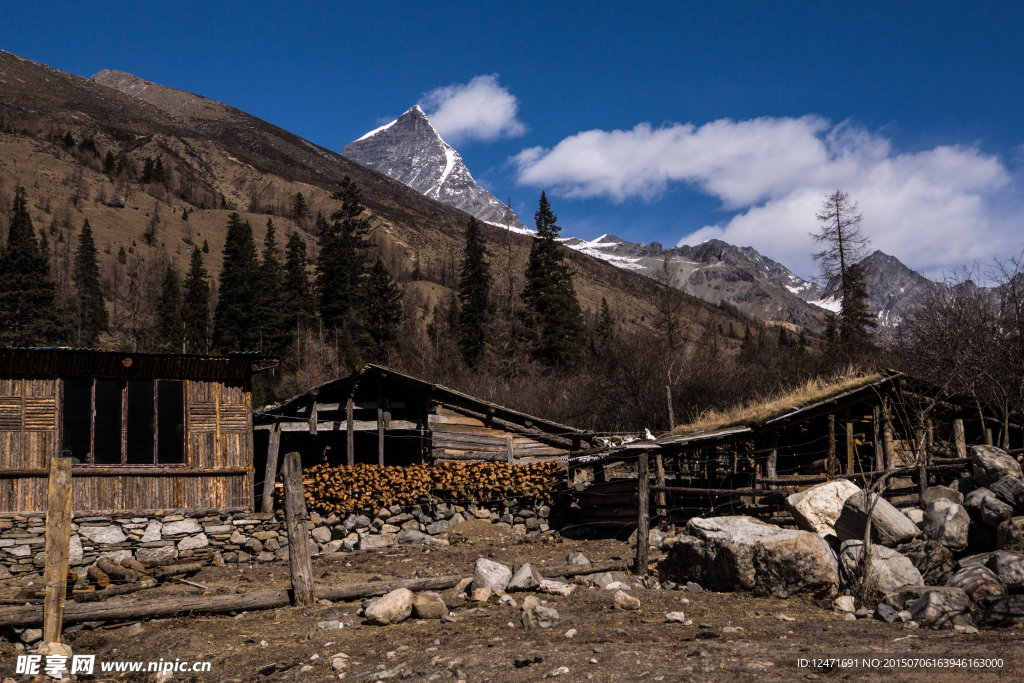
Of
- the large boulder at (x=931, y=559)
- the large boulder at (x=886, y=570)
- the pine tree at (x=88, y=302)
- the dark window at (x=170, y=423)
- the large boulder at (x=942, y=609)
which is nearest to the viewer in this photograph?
the large boulder at (x=942, y=609)

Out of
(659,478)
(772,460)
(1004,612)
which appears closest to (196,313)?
(659,478)

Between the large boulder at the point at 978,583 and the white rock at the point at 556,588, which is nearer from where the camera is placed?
the large boulder at the point at 978,583

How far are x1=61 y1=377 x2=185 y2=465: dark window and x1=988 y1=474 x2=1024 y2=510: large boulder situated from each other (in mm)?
14500

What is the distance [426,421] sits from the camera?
18.4 metres

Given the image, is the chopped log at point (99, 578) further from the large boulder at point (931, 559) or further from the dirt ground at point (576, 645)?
the large boulder at point (931, 559)

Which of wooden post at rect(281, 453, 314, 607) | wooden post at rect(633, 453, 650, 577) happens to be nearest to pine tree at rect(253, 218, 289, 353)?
wooden post at rect(281, 453, 314, 607)

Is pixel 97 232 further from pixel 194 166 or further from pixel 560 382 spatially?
pixel 560 382

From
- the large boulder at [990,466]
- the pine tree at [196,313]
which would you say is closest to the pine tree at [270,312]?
the pine tree at [196,313]

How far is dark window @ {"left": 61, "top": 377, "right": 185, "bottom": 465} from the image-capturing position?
46.1 feet

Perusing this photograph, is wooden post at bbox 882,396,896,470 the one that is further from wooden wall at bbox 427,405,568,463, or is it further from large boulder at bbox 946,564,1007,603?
large boulder at bbox 946,564,1007,603

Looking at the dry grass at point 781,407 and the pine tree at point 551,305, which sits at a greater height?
the pine tree at point 551,305

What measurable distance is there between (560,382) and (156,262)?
70175 mm

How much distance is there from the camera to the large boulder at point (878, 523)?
9461 mm

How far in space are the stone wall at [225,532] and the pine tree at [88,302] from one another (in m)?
51.7
